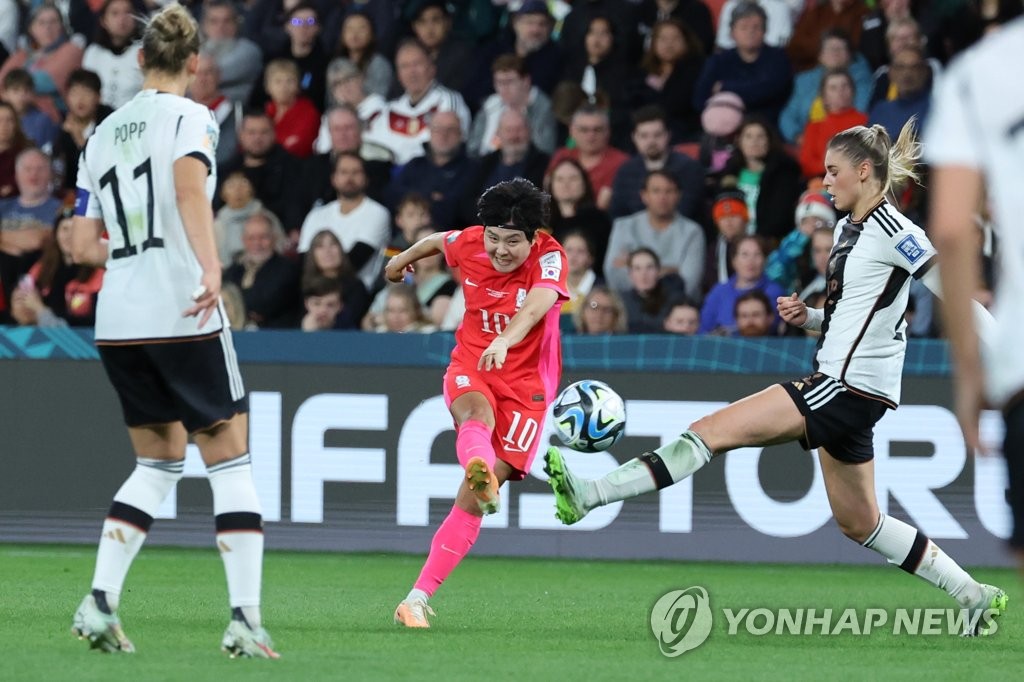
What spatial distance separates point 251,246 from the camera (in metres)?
12.7

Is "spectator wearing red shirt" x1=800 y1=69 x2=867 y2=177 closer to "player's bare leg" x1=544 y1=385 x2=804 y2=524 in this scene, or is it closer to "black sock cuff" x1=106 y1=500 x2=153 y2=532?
"player's bare leg" x1=544 y1=385 x2=804 y2=524

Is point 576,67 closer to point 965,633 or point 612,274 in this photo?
point 612,274

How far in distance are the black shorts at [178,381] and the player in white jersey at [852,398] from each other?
143 cm

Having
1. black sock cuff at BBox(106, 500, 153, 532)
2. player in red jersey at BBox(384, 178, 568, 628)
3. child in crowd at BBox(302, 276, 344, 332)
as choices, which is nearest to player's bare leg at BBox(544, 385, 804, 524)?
player in red jersey at BBox(384, 178, 568, 628)

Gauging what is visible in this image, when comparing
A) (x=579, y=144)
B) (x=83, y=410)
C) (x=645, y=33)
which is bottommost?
(x=83, y=410)

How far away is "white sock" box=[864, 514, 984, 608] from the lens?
7105 mm

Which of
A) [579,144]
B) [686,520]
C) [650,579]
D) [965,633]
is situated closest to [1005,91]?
[965,633]

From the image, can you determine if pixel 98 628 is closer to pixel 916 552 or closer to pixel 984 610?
pixel 916 552

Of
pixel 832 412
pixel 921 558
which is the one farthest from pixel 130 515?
pixel 921 558

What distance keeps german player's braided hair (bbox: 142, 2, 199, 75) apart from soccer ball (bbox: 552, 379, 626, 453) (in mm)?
2473

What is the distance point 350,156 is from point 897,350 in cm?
672

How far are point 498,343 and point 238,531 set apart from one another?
1669mm

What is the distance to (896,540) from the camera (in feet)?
23.4

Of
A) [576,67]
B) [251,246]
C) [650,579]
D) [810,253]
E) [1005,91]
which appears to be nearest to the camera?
[1005,91]
